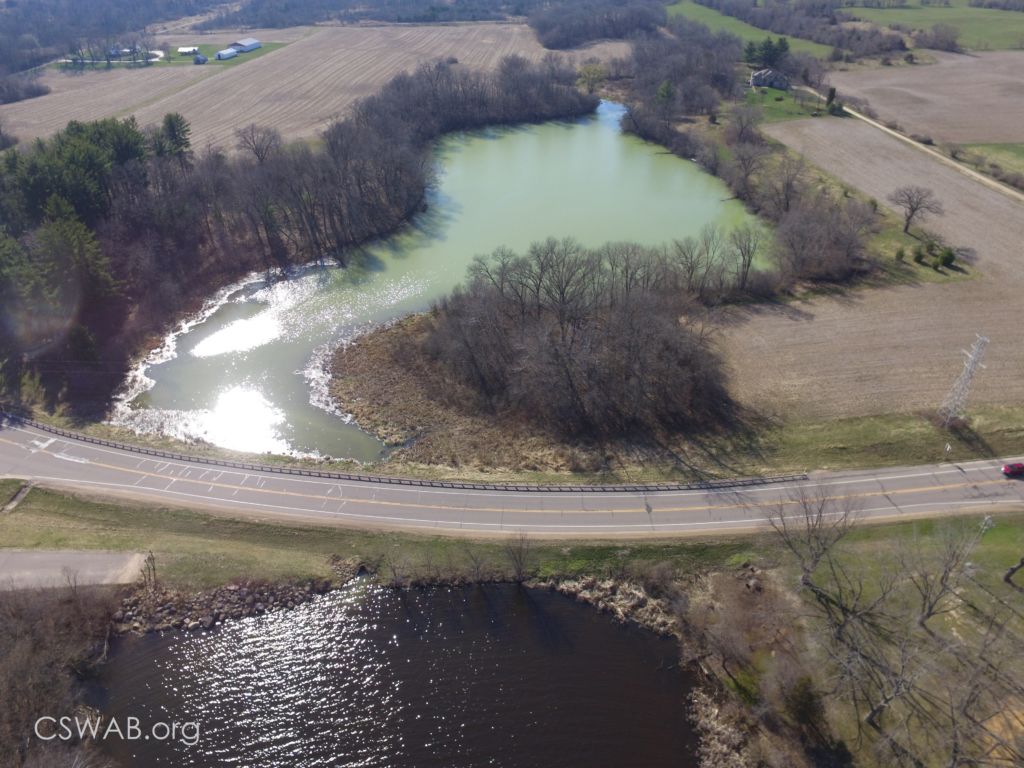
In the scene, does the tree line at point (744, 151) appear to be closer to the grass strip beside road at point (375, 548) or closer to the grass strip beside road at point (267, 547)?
the grass strip beside road at point (375, 548)

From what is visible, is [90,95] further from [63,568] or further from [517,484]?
[517,484]

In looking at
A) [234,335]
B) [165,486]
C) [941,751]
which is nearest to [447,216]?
[234,335]

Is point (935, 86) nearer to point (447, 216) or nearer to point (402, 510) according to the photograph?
point (447, 216)

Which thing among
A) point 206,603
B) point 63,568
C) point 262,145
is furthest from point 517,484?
point 262,145

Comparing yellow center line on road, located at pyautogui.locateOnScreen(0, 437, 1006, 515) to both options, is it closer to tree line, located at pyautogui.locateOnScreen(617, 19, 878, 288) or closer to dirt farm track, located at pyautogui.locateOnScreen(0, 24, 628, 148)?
tree line, located at pyautogui.locateOnScreen(617, 19, 878, 288)

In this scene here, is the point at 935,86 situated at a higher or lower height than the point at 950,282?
higher

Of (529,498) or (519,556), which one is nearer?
(519,556)
